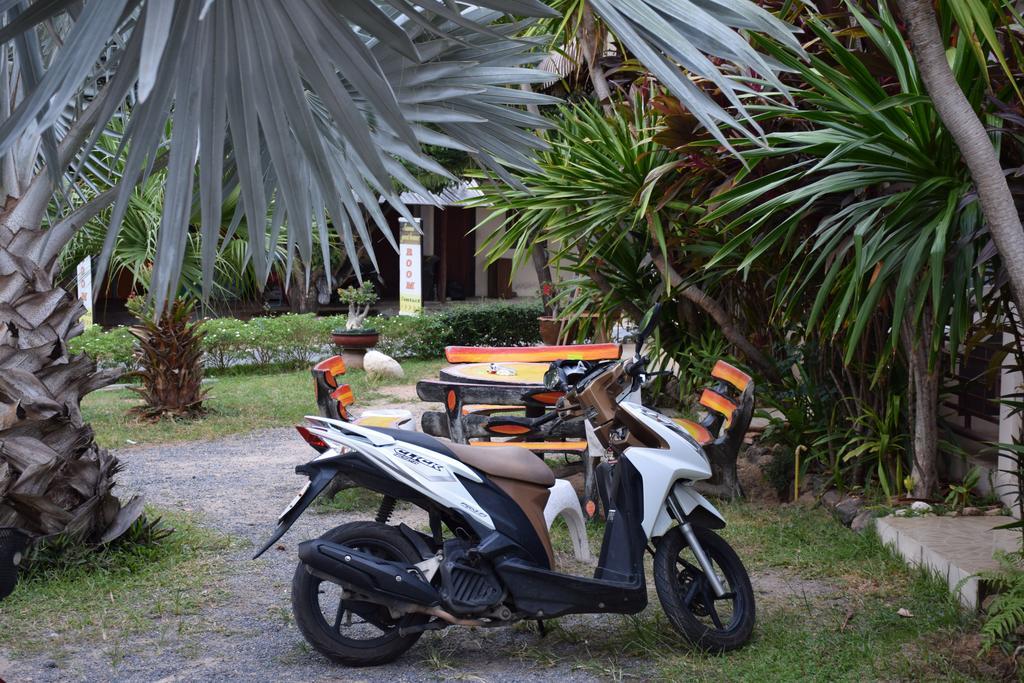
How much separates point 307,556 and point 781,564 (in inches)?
95.9

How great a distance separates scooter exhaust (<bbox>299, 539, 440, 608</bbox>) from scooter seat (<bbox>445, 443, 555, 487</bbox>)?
45 centimetres

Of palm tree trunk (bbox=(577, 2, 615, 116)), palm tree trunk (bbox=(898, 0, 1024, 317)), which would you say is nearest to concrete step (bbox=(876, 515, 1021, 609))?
palm tree trunk (bbox=(898, 0, 1024, 317))

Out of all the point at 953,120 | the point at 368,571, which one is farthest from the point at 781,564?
the point at 953,120

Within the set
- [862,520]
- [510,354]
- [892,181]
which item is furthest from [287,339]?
[892,181]

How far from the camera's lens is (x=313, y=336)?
13.6 meters

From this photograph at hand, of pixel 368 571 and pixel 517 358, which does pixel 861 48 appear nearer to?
pixel 517 358

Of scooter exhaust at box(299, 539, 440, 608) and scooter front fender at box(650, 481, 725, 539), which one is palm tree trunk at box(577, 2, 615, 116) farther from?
scooter exhaust at box(299, 539, 440, 608)

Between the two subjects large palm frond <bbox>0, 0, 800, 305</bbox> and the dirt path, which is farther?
the dirt path

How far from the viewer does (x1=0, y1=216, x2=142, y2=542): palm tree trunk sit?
174 inches

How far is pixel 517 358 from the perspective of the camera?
7539 millimetres

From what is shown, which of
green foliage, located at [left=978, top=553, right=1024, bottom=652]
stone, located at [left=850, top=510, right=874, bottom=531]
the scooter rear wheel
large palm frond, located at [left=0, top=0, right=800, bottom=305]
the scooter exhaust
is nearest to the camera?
large palm frond, located at [left=0, top=0, right=800, bottom=305]

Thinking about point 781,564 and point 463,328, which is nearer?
point 781,564

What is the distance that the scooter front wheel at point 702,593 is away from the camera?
12.3 ft

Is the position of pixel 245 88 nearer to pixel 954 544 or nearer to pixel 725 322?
pixel 954 544
